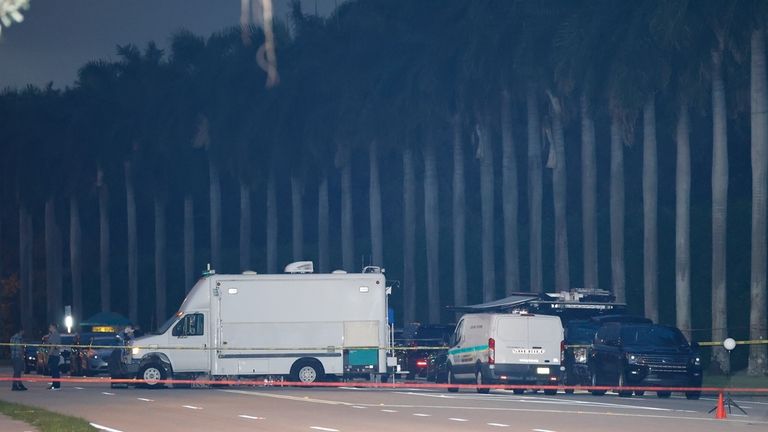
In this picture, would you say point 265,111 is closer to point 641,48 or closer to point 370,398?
point 641,48

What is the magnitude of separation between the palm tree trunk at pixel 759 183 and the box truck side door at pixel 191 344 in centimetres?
1752

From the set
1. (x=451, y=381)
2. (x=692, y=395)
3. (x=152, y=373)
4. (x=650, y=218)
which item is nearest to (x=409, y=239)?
(x=650, y=218)

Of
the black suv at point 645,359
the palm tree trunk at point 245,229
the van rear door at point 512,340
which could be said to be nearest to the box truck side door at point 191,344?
the van rear door at point 512,340

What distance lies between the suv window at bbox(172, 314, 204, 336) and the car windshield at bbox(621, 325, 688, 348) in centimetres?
1152

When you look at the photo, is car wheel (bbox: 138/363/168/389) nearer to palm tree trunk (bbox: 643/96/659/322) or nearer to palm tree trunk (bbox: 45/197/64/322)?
palm tree trunk (bbox: 643/96/659/322)

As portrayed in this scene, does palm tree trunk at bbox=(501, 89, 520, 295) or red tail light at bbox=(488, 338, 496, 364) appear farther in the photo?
palm tree trunk at bbox=(501, 89, 520, 295)

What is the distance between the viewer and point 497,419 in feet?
89.6

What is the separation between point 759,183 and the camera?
1977 inches

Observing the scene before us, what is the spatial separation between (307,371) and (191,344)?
3.24 metres

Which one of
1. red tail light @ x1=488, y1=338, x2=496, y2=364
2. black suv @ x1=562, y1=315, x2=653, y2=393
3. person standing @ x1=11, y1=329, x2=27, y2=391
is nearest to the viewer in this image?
red tail light @ x1=488, y1=338, x2=496, y2=364

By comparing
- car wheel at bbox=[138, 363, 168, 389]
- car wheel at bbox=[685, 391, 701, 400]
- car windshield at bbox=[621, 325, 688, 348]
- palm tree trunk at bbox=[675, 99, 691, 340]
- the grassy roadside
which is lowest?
car wheel at bbox=[685, 391, 701, 400]

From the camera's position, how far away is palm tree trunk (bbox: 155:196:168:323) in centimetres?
9638

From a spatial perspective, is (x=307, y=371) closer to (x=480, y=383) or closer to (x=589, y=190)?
(x=480, y=383)

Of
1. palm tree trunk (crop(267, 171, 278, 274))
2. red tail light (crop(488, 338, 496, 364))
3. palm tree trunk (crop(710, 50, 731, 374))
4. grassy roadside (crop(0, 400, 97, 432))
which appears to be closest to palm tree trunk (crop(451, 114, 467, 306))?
palm tree trunk (crop(267, 171, 278, 274))
